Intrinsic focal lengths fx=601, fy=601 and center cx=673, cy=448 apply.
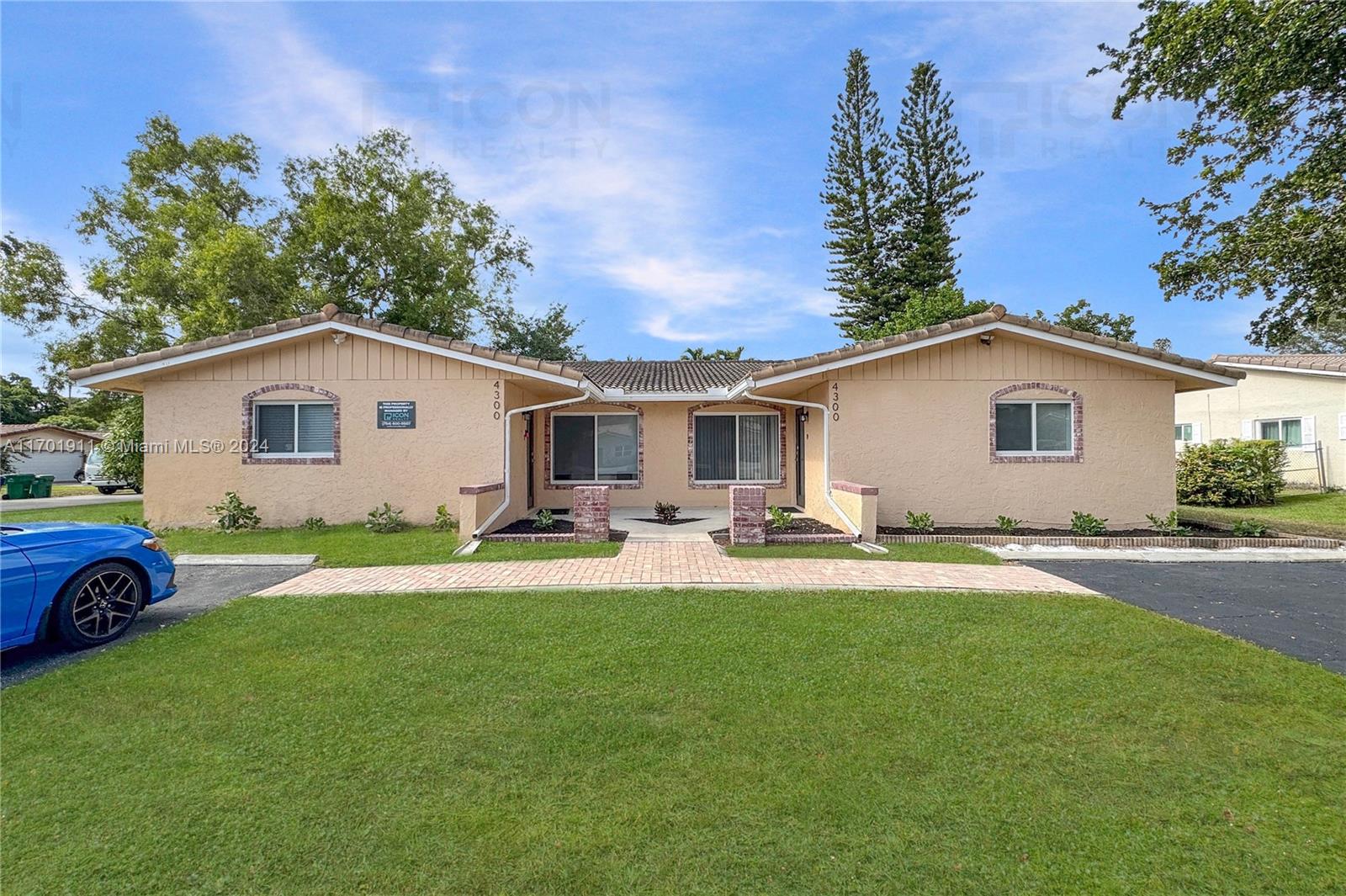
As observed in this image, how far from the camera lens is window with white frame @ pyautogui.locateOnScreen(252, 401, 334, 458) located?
35.6 feet

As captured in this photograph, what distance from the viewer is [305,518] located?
35.4 feet

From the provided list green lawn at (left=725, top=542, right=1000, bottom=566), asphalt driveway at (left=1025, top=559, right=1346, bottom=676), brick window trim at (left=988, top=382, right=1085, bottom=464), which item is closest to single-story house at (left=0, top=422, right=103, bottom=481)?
green lawn at (left=725, top=542, right=1000, bottom=566)

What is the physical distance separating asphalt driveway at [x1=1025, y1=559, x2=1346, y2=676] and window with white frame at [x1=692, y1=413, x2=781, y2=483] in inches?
253

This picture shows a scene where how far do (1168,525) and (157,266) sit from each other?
1125 inches

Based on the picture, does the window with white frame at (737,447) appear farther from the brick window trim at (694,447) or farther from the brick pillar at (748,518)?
the brick pillar at (748,518)

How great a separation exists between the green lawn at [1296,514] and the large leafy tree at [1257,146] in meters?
3.87

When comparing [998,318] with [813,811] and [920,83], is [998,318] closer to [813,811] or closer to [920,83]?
[813,811]

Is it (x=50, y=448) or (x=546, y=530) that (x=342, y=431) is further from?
(x=50, y=448)

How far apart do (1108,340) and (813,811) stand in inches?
417

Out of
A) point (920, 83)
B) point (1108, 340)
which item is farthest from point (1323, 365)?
point (920, 83)

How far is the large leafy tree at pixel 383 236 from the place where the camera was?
22.8 m

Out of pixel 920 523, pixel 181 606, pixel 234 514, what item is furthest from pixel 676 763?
pixel 234 514

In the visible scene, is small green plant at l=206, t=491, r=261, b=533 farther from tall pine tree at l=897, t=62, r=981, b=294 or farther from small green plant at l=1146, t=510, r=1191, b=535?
tall pine tree at l=897, t=62, r=981, b=294

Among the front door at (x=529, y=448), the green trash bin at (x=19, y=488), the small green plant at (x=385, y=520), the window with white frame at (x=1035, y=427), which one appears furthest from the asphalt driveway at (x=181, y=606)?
the green trash bin at (x=19, y=488)
